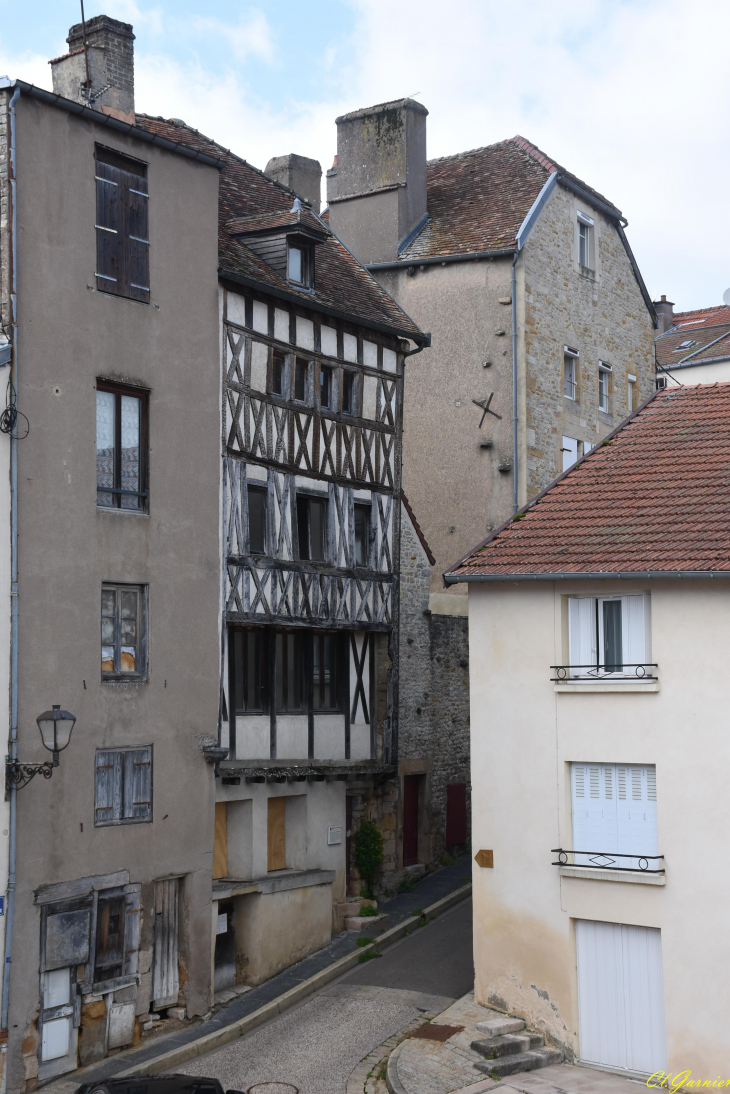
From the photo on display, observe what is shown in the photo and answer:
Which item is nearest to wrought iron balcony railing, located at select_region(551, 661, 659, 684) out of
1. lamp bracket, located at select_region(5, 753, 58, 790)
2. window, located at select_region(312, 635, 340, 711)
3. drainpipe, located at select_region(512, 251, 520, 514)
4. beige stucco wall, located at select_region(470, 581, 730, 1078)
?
beige stucco wall, located at select_region(470, 581, 730, 1078)

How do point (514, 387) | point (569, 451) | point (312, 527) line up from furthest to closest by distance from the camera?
point (569, 451) → point (514, 387) → point (312, 527)

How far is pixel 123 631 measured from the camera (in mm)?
15203

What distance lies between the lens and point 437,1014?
14828 millimetres

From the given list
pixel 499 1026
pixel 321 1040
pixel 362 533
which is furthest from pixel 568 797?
pixel 362 533

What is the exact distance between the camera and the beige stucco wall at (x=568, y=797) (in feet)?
43.4

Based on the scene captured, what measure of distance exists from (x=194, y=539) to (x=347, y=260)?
7150mm

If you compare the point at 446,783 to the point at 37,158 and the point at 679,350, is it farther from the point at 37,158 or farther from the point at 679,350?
the point at 679,350

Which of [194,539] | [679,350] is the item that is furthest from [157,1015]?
[679,350]

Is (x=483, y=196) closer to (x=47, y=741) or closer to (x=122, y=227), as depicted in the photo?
(x=122, y=227)

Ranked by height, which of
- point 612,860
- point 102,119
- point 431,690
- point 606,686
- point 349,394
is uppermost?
point 102,119

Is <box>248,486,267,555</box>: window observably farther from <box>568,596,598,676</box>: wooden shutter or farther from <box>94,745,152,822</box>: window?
Result: <box>568,596,598,676</box>: wooden shutter

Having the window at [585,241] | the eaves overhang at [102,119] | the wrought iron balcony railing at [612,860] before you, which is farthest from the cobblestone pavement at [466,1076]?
the window at [585,241]

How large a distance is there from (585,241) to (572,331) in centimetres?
221

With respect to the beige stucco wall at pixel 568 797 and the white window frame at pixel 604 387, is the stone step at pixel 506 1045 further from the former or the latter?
the white window frame at pixel 604 387
